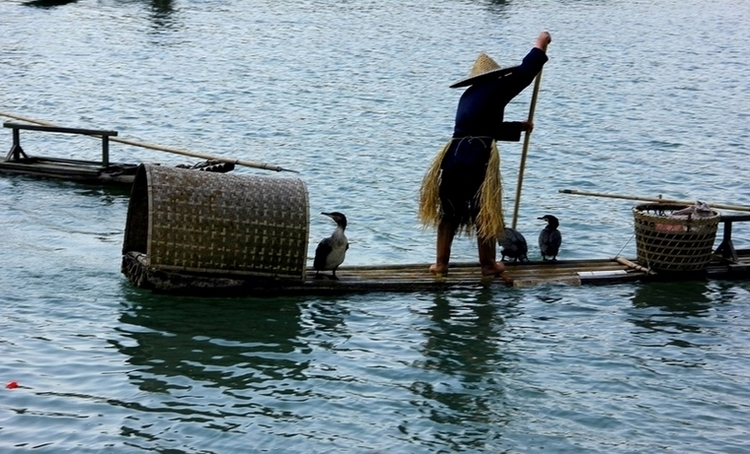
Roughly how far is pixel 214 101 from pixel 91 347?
14011 millimetres

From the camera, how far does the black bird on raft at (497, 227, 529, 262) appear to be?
11.1 metres

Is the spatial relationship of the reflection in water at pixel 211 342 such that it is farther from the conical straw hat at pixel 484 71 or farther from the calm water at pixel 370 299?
the conical straw hat at pixel 484 71

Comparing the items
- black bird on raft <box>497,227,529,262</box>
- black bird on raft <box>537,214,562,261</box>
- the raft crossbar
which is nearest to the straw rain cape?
black bird on raft <box>497,227,529,262</box>

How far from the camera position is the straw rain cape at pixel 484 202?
1020 cm

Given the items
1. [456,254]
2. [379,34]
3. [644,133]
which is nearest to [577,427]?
[456,254]

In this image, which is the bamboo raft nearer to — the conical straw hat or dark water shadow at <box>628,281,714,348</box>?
dark water shadow at <box>628,281,714,348</box>

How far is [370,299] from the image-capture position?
409 inches

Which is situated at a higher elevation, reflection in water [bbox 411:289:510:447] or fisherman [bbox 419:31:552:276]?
fisherman [bbox 419:31:552:276]

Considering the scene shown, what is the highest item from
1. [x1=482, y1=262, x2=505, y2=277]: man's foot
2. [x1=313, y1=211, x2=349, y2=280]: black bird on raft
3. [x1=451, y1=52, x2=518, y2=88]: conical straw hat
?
[x1=451, y1=52, x2=518, y2=88]: conical straw hat

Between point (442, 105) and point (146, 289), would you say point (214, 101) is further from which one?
point (146, 289)

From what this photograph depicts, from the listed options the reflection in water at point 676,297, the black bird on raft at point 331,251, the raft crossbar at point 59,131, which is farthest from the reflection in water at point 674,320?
the raft crossbar at point 59,131

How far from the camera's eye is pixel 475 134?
33.6 feet

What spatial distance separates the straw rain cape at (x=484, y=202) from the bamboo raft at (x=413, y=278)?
0.52 m

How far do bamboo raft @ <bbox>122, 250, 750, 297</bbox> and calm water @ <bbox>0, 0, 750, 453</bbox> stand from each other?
10 centimetres
